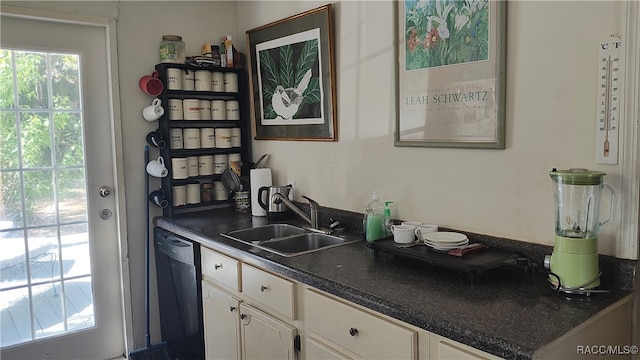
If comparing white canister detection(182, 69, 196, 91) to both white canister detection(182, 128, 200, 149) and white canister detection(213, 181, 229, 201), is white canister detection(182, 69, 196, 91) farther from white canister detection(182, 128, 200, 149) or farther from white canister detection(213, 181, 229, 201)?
white canister detection(213, 181, 229, 201)

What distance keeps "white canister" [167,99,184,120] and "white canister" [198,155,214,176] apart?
27cm

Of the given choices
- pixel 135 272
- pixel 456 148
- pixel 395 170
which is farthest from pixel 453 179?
pixel 135 272

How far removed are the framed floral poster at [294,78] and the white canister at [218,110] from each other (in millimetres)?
178

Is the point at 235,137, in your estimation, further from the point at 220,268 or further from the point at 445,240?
the point at 445,240

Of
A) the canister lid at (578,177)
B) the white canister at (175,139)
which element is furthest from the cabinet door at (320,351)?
the white canister at (175,139)

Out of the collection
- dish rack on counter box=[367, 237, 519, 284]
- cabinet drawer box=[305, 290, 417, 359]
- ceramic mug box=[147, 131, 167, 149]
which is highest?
ceramic mug box=[147, 131, 167, 149]

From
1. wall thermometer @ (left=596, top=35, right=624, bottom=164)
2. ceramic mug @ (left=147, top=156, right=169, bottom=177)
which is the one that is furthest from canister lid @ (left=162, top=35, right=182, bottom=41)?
wall thermometer @ (left=596, top=35, right=624, bottom=164)

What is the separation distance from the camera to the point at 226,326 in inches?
89.0

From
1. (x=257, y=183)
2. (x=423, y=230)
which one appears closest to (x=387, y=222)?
(x=423, y=230)

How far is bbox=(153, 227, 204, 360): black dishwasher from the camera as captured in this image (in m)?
2.46

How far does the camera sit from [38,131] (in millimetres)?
2564

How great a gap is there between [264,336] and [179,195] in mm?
1153

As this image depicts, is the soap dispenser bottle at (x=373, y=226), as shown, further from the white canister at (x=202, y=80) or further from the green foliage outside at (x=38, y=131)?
the green foliage outside at (x=38, y=131)

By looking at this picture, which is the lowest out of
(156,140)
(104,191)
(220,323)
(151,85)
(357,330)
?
(220,323)
